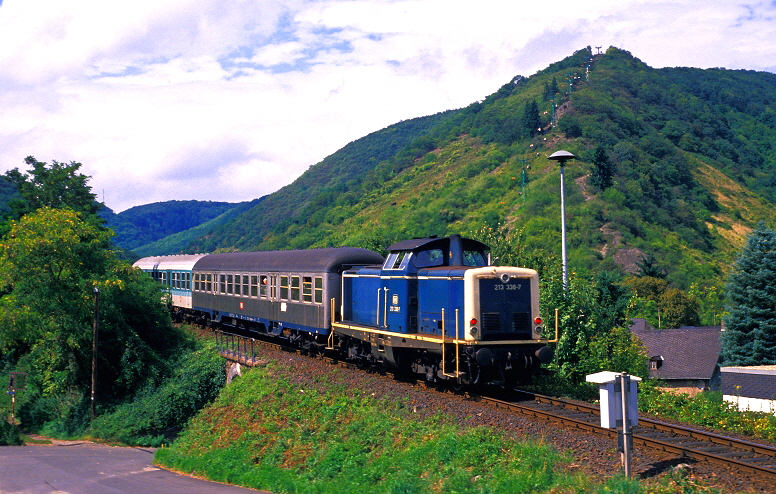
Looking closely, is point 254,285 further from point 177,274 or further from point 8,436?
point 177,274

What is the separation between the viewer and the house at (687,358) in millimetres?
54312

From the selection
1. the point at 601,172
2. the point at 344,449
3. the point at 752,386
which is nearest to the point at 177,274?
the point at 344,449

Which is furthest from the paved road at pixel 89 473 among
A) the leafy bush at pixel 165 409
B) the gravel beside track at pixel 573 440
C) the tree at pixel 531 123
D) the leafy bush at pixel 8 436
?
the tree at pixel 531 123

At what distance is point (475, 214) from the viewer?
91.5m

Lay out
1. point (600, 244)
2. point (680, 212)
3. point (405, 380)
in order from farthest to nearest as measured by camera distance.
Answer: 1. point (680, 212)
2. point (600, 244)
3. point (405, 380)

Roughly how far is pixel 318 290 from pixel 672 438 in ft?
46.7

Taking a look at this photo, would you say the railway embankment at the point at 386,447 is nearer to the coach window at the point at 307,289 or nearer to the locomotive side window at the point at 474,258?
the coach window at the point at 307,289

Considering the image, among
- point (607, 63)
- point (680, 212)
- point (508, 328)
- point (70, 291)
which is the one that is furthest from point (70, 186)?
point (607, 63)

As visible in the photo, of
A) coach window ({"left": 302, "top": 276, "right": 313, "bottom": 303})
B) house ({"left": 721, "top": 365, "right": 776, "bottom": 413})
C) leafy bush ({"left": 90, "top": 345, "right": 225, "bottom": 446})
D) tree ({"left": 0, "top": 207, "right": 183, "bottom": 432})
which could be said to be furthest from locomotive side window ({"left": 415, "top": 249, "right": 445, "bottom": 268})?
tree ({"left": 0, "top": 207, "right": 183, "bottom": 432})

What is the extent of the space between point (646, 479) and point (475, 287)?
6.70 meters

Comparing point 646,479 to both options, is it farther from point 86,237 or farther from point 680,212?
point 680,212

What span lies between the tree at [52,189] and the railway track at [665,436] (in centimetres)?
4716

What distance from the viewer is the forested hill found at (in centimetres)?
8681

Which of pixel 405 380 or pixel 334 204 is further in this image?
pixel 334 204
